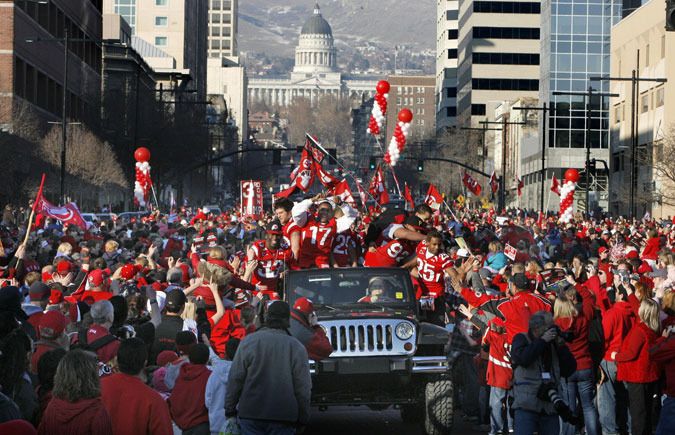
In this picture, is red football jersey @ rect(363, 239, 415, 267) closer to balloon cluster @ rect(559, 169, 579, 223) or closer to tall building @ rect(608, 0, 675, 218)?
balloon cluster @ rect(559, 169, 579, 223)

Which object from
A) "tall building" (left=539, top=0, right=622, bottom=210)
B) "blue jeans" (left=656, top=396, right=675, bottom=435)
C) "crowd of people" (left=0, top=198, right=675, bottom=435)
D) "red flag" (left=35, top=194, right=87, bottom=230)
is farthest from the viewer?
"tall building" (left=539, top=0, right=622, bottom=210)

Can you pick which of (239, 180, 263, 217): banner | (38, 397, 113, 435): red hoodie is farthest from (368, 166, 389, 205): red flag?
(38, 397, 113, 435): red hoodie

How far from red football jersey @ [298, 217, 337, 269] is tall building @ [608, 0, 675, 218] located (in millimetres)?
41605

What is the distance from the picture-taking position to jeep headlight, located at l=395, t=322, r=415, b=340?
1524 cm

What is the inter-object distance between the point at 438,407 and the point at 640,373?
2007mm

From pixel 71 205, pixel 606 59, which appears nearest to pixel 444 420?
pixel 71 205

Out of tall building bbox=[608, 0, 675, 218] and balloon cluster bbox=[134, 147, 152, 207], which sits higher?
tall building bbox=[608, 0, 675, 218]

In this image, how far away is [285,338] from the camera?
1055cm

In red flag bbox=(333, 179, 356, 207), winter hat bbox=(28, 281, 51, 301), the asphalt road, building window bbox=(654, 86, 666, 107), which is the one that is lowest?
the asphalt road

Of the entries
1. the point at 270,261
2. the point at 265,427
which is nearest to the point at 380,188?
the point at 270,261

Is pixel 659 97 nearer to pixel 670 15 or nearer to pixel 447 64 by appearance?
pixel 670 15

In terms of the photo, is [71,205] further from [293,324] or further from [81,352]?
[81,352]

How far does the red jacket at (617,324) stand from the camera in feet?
49.3

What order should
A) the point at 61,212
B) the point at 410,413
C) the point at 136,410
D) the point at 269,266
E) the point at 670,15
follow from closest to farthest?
the point at 136,410 < the point at 410,413 < the point at 670,15 < the point at 269,266 < the point at 61,212
